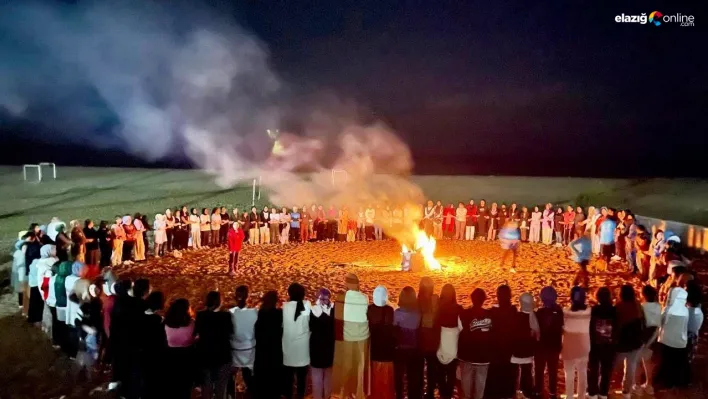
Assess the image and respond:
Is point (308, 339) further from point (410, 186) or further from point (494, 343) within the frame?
point (410, 186)

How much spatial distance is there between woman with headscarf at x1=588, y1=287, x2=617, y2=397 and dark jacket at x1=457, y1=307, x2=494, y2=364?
129 cm

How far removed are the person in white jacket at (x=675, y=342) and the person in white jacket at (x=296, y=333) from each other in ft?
14.5

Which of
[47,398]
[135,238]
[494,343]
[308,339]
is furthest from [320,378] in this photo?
[135,238]

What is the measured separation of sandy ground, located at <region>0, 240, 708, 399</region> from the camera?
7898 millimetres

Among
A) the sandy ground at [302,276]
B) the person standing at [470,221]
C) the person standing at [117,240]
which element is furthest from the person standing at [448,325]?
the person standing at [470,221]

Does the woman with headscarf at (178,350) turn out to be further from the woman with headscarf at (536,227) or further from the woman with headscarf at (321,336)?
the woman with headscarf at (536,227)

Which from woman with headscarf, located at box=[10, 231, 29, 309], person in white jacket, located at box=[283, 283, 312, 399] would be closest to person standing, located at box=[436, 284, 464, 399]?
person in white jacket, located at box=[283, 283, 312, 399]

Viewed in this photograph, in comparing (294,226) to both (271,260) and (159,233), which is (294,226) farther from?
(159,233)

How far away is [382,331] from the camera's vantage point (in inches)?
253

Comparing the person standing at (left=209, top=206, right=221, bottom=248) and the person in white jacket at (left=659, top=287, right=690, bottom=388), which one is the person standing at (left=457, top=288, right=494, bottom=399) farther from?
the person standing at (left=209, top=206, right=221, bottom=248)

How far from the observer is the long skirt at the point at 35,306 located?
32.9 feet

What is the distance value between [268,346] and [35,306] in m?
6.15

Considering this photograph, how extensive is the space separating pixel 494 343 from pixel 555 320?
77 centimetres

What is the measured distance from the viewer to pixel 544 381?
7414 millimetres
